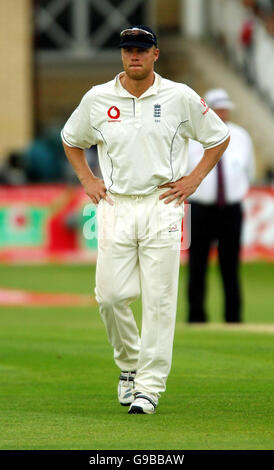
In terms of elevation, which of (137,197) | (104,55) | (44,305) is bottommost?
(44,305)

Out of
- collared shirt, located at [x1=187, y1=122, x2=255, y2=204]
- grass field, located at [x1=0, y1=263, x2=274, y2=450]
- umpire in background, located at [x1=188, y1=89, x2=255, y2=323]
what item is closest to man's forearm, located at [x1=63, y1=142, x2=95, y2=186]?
grass field, located at [x1=0, y1=263, x2=274, y2=450]

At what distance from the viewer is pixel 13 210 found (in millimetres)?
21531

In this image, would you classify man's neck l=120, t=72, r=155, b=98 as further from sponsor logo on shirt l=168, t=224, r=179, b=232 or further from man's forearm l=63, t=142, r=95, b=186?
sponsor logo on shirt l=168, t=224, r=179, b=232

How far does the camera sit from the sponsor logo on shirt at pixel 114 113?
7531 millimetres

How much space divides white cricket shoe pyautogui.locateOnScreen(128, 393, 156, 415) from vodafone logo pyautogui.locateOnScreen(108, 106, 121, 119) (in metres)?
1.64

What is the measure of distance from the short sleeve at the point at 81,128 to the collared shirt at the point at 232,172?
4722mm

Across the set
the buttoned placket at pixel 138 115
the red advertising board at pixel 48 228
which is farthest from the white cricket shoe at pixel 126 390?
the red advertising board at pixel 48 228

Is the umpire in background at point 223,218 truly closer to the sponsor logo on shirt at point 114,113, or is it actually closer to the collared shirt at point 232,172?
the collared shirt at point 232,172

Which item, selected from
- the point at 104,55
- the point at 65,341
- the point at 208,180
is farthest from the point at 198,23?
the point at 65,341

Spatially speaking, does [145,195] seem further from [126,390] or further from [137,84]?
[126,390]

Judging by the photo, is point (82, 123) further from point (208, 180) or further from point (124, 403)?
point (208, 180)

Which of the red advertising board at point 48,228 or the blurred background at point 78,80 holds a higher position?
the blurred background at point 78,80

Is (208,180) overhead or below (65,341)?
overhead

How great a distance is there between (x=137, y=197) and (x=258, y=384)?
1727 millimetres
